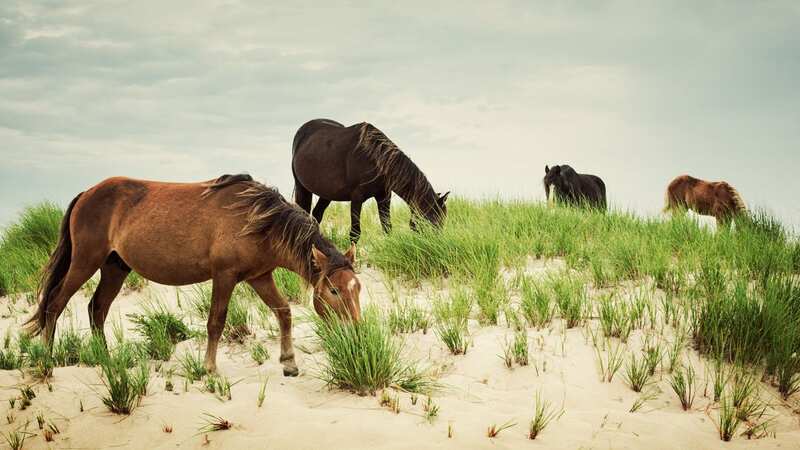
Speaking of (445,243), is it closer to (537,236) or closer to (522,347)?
(537,236)

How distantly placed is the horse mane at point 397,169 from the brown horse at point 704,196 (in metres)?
7.86

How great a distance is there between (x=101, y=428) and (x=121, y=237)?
69.1 inches

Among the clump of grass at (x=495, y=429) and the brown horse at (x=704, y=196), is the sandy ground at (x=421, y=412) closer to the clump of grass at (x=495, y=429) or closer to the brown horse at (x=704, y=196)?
the clump of grass at (x=495, y=429)

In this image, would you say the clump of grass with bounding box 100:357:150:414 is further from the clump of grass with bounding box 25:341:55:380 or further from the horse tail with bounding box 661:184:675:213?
the horse tail with bounding box 661:184:675:213

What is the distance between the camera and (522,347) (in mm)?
4844

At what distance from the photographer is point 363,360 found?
13.9 feet

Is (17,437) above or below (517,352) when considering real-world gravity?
below

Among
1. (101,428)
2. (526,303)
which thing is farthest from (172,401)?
(526,303)

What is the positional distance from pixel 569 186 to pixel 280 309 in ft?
30.7

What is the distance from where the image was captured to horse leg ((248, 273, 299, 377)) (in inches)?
197

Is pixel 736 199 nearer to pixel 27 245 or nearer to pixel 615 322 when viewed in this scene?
pixel 615 322

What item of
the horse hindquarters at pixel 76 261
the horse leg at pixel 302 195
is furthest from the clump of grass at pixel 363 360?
the horse leg at pixel 302 195

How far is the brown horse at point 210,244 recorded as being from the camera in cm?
459

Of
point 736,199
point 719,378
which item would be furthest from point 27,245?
point 736,199
